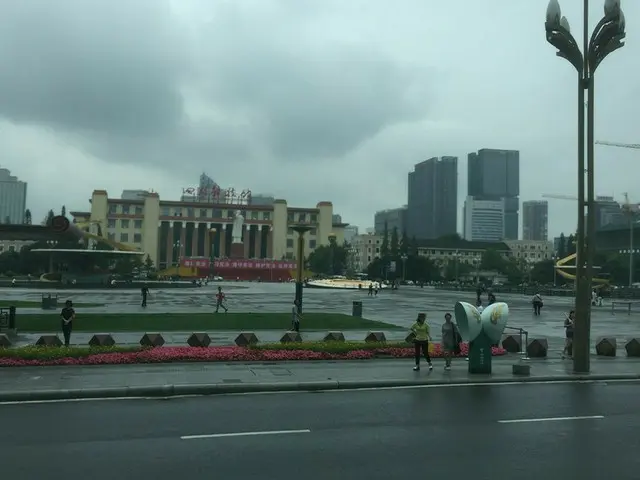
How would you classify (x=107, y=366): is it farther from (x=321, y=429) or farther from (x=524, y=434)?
(x=524, y=434)

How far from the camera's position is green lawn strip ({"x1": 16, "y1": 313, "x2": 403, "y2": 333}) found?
28342 mm

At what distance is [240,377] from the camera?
15.9 metres

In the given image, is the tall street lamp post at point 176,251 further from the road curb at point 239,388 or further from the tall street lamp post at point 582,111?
the road curb at point 239,388

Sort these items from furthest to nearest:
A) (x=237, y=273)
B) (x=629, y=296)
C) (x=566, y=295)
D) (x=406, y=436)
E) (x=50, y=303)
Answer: (x=237, y=273), (x=566, y=295), (x=629, y=296), (x=50, y=303), (x=406, y=436)

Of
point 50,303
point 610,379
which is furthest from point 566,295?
point 610,379

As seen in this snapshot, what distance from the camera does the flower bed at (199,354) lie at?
17.7 m

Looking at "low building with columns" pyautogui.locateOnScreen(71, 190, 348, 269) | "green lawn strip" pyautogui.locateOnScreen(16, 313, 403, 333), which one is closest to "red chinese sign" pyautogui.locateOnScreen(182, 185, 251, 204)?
"low building with columns" pyautogui.locateOnScreen(71, 190, 348, 269)

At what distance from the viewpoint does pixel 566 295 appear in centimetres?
8681

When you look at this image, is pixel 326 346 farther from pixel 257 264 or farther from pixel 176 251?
pixel 176 251

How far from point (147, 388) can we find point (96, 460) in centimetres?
568

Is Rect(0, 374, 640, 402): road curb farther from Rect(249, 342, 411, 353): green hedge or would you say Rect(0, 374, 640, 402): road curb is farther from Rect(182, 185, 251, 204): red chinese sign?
Rect(182, 185, 251, 204): red chinese sign


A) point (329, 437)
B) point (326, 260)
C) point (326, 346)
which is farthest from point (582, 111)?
point (326, 260)

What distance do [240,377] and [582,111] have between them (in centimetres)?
1191

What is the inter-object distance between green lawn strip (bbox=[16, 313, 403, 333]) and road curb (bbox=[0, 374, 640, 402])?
13561 millimetres
